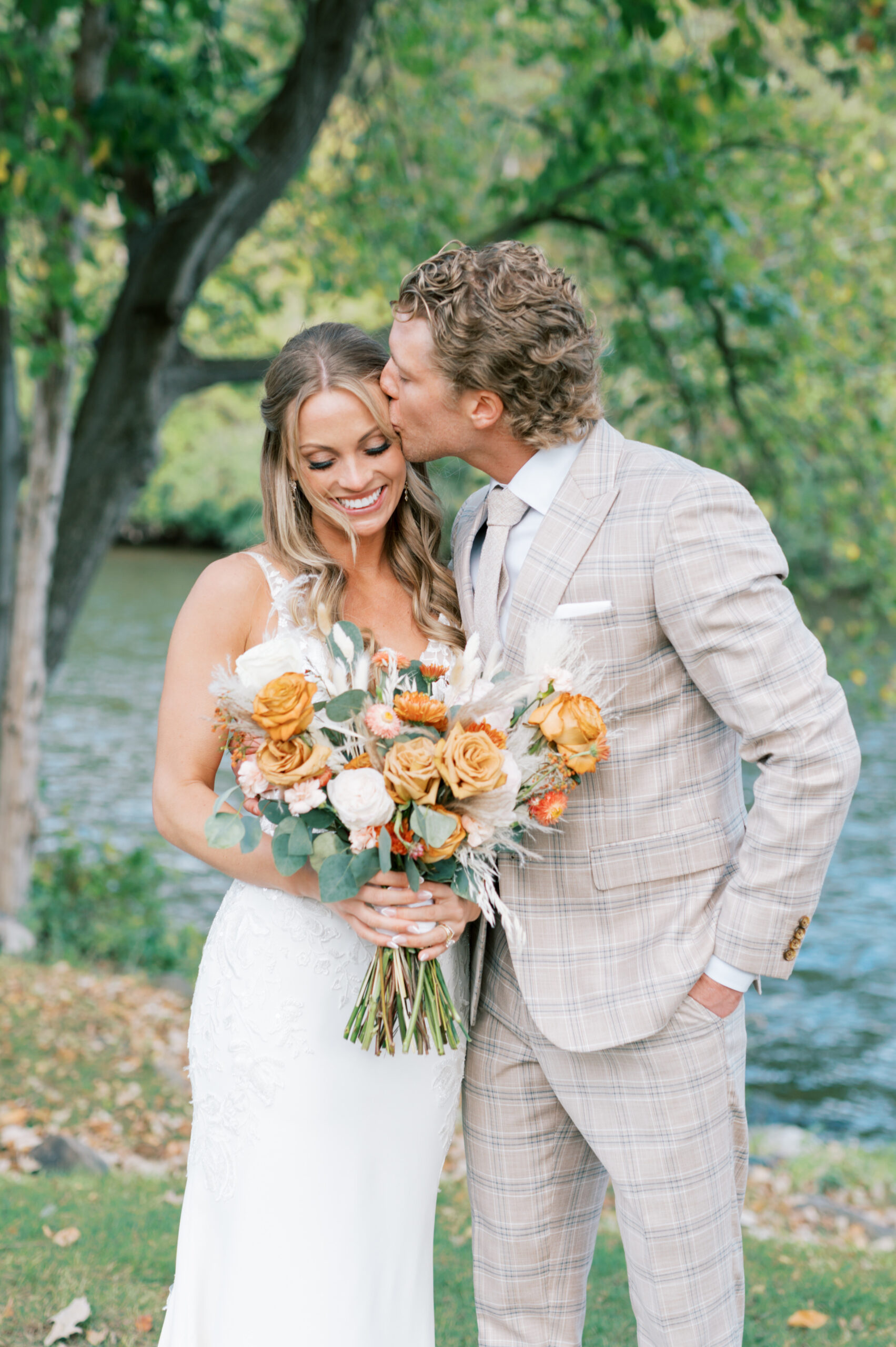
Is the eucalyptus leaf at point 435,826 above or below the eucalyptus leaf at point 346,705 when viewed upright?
below

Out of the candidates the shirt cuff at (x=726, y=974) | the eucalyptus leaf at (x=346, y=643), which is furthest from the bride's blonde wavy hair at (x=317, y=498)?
the shirt cuff at (x=726, y=974)

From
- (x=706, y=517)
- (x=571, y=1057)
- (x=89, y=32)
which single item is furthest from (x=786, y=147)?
(x=571, y=1057)

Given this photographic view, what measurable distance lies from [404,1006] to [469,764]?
0.62 m

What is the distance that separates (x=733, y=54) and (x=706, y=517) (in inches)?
174

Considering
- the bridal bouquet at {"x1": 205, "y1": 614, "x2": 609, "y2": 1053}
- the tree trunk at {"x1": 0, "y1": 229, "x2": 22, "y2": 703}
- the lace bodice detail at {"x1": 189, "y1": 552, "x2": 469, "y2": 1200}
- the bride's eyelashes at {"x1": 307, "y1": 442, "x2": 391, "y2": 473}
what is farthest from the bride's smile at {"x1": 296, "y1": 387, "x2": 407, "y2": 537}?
the tree trunk at {"x1": 0, "y1": 229, "x2": 22, "y2": 703}

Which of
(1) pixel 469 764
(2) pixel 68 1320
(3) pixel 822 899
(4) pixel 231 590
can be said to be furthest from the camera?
(3) pixel 822 899

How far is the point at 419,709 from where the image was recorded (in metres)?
2.05

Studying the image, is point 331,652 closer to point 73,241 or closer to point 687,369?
point 73,241

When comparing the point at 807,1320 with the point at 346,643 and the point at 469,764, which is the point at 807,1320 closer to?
the point at 469,764

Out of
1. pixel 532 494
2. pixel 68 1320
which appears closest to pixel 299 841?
pixel 532 494

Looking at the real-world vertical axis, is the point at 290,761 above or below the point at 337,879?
above

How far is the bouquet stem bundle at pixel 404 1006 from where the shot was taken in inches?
91.0

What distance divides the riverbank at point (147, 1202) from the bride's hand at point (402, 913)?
156 centimetres

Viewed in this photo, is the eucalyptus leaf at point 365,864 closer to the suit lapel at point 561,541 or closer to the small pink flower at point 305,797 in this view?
the small pink flower at point 305,797
